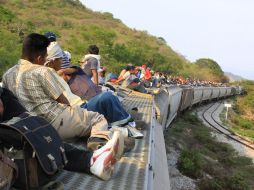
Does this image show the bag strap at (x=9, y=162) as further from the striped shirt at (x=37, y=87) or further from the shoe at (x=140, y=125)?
the shoe at (x=140, y=125)

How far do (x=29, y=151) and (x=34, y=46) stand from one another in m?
1.41

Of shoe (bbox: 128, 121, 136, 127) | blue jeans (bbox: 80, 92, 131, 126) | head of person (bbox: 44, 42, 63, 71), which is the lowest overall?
shoe (bbox: 128, 121, 136, 127)

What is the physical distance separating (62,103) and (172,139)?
1002 centimetres

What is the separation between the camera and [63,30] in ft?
200

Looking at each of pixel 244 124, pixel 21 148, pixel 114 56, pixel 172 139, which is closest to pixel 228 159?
pixel 172 139

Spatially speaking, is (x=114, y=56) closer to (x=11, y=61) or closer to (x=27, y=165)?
(x=11, y=61)

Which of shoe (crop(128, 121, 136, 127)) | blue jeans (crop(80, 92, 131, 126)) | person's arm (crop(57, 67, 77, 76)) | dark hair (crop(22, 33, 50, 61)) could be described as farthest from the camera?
person's arm (crop(57, 67, 77, 76))

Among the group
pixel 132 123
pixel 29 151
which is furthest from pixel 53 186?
pixel 132 123

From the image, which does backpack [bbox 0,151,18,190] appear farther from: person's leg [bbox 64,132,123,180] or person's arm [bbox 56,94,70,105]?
person's arm [bbox 56,94,70,105]

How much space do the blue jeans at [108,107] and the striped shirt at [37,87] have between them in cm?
114

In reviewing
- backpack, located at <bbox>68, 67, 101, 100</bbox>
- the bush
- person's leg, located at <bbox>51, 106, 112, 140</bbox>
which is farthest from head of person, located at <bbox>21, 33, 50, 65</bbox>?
the bush

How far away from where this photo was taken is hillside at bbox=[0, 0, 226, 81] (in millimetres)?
35656

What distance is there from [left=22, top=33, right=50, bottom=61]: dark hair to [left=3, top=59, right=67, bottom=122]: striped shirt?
0.24 ft

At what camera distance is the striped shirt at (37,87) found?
4.24m
